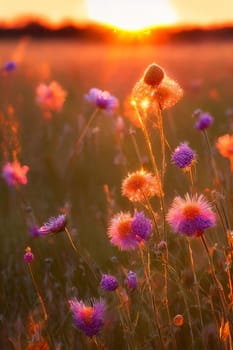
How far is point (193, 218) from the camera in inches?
47.0

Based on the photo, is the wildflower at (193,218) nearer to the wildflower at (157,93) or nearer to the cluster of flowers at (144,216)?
the cluster of flowers at (144,216)

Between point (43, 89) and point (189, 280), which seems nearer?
point (189, 280)

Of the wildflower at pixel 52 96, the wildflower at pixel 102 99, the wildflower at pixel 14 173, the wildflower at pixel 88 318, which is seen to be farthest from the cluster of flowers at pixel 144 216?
the wildflower at pixel 52 96

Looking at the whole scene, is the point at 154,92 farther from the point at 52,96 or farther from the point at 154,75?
the point at 52,96

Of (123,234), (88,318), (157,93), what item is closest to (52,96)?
(157,93)

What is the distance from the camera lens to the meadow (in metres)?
1.41

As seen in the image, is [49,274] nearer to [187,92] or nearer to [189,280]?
[189,280]

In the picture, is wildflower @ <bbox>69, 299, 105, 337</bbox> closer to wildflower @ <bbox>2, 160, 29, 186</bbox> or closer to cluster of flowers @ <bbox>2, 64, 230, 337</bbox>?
cluster of flowers @ <bbox>2, 64, 230, 337</bbox>

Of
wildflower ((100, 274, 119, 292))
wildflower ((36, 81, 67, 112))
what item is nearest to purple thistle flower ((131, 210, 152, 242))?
wildflower ((100, 274, 119, 292))

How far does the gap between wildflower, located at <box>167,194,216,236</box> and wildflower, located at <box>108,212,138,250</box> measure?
15cm

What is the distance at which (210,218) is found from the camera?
46.9 inches

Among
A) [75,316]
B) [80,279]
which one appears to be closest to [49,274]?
[80,279]

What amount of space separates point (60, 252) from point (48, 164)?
3.65ft

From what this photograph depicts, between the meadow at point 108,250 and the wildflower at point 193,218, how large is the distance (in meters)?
0.06
